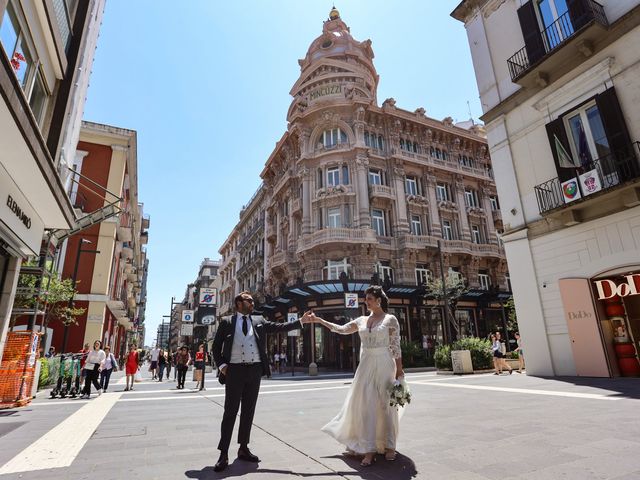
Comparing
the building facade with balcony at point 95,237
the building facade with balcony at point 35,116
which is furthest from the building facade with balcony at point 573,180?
the building facade with balcony at point 95,237

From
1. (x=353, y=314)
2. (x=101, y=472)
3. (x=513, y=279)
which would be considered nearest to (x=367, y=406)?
(x=101, y=472)

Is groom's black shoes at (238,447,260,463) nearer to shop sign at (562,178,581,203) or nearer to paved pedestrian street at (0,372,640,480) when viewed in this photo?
paved pedestrian street at (0,372,640,480)

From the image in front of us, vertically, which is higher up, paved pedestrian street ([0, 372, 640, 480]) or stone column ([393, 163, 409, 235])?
stone column ([393, 163, 409, 235])

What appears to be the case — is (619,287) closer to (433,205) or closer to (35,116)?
(35,116)

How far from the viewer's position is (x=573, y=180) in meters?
10.9

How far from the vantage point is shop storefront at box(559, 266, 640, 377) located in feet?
33.7

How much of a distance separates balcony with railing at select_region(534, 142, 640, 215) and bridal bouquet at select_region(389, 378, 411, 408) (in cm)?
962

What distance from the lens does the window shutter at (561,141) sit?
11.4 metres

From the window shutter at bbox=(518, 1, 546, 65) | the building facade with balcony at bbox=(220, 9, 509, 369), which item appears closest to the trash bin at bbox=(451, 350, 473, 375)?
the building facade with balcony at bbox=(220, 9, 509, 369)

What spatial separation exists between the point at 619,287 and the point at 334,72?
93.2 ft

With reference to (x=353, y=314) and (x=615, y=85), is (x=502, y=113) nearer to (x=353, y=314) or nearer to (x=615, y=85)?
(x=615, y=85)

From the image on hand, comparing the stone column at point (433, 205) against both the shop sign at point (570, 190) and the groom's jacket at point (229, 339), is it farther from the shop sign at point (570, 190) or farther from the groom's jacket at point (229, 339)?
the groom's jacket at point (229, 339)

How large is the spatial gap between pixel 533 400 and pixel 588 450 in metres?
3.86

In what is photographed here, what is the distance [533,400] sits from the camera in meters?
7.09
